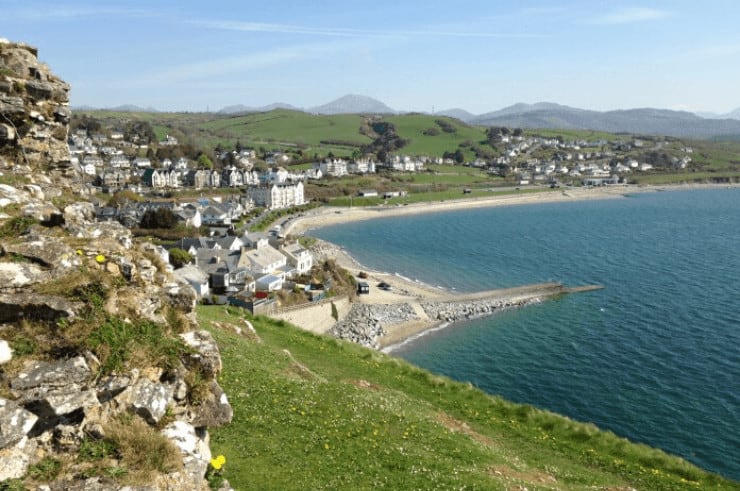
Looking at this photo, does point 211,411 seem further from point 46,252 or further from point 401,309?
point 401,309

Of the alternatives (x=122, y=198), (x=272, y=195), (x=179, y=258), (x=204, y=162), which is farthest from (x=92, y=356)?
(x=204, y=162)

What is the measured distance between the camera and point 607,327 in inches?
2184

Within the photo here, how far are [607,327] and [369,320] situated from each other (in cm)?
2473

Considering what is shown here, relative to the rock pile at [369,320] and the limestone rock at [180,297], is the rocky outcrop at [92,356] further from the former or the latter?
the rock pile at [369,320]

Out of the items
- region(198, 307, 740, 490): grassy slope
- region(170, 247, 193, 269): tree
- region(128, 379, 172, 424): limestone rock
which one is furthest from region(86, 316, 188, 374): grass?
region(170, 247, 193, 269): tree

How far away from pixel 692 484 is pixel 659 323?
40065 mm

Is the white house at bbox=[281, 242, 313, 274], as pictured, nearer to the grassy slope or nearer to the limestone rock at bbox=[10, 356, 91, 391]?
the grassy slope

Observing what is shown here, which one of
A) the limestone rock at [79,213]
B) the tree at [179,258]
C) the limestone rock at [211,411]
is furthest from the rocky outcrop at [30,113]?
the tree at [179,258]

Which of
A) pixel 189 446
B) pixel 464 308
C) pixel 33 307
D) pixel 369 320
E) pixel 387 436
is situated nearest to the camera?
pixel 33 307

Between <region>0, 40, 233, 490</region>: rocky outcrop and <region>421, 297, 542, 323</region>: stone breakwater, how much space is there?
49999mm

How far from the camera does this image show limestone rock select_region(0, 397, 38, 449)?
22.4 ft

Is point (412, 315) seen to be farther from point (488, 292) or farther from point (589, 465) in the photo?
point (589, 465)

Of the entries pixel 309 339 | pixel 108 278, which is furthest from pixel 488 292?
pixel 108 278

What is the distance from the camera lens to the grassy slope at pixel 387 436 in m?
13.1
